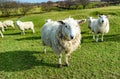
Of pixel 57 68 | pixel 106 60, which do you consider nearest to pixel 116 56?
pixel 106 60

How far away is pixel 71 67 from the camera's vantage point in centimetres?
1112

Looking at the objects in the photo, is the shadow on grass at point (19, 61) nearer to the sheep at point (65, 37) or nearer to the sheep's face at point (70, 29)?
the sheep at point (65, 37)

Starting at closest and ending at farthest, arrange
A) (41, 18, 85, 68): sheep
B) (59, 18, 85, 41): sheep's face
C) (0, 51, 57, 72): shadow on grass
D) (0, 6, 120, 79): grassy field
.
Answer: (59, 18, 85, 41): sheep's face, (41, 18, 85, 68): sheep, (0, 6, 120, 79): grassy field, (0, 51, 57, 72): shadow on grass

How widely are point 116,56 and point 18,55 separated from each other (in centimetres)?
575

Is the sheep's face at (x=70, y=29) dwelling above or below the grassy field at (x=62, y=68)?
above

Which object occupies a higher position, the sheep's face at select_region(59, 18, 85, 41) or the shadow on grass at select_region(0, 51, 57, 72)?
the sheep's face at select_region(59, 18, 85, 41)

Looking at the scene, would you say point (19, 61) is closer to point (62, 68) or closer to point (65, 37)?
point (62, 68)

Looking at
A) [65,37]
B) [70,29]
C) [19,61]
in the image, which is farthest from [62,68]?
[19,61]

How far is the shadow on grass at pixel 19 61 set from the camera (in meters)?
11.5

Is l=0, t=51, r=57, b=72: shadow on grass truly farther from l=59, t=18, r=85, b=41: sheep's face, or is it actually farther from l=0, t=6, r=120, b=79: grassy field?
l=59, t=18, r=85, b=41: sheep's face

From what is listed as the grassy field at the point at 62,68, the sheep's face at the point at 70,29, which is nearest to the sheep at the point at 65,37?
the sheep's face at the point at 70,29

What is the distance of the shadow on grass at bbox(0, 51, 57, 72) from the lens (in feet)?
37.7

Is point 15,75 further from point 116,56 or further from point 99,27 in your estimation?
point 99,27

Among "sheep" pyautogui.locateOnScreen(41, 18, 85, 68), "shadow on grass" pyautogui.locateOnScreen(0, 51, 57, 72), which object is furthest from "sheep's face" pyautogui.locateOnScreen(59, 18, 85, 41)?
"shadow on grass" pyautogui.locateOnScreen(0, 51, 57, 72)
